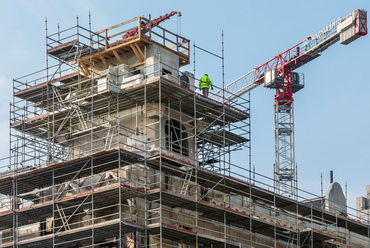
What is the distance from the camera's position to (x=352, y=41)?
9819cm

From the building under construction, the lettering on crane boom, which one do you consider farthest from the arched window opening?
the lettering on crane boom

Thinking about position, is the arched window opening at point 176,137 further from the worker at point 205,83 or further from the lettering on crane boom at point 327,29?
the lettering on crane boom at point 327,29

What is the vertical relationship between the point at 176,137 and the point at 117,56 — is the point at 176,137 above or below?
below

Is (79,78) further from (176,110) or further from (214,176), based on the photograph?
(214,176)

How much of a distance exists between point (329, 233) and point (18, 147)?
2095cm

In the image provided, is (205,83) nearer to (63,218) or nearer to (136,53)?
(136,53)

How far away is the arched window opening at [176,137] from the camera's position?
56.6m

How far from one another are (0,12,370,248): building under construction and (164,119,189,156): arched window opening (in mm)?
105

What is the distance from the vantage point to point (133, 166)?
53.8 m

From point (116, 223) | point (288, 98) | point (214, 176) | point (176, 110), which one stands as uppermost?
point (288, 98)

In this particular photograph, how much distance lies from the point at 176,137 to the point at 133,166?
16.7 ft

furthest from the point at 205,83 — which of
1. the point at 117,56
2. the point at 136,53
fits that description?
the point at 117,56

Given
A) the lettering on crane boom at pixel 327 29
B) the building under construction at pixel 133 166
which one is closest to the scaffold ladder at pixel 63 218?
the building under construction at pixel 133 166

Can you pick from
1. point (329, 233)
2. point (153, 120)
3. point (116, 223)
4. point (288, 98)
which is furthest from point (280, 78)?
point (116, 223)
